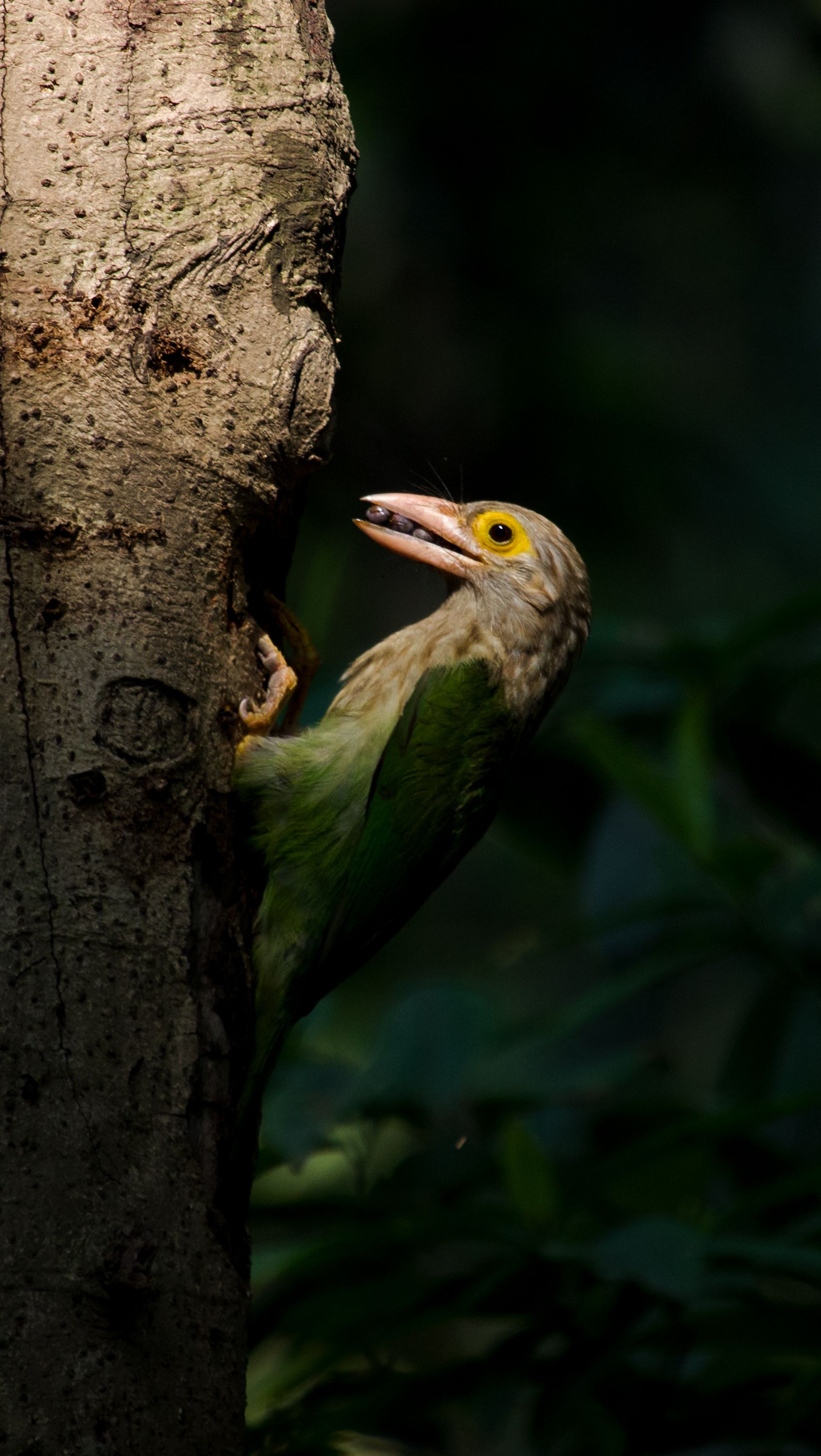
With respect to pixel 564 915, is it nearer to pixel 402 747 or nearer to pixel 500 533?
pixel 500 533

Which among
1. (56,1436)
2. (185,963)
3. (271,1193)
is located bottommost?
(271,1193)

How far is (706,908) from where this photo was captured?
131 inches

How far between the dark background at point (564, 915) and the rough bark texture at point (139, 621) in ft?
3.42

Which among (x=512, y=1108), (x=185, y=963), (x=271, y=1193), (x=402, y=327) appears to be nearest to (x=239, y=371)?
(x=185, y=963)

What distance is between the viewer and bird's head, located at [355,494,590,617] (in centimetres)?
339

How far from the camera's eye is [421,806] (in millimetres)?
2842

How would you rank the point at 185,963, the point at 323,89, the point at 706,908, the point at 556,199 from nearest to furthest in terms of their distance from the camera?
the point at 185,963, the point at 323,89, the point at 706,908, the point at 556,199

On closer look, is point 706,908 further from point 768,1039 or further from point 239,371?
point 239,371

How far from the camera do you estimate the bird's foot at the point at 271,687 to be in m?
2.27

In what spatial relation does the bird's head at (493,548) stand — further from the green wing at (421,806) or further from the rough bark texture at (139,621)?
the rough bark texture at (139,621)

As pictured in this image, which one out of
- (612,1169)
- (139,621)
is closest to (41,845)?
(139,621)

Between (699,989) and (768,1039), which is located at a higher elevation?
(768,1039)

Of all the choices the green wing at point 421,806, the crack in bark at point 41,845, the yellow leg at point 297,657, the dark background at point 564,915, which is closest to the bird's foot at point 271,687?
the yellow leg at point 297,657

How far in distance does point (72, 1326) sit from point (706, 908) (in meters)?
2.15
